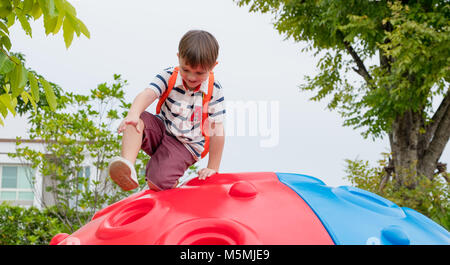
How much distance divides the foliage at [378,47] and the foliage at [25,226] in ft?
23.5

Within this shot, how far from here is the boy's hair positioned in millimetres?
2471

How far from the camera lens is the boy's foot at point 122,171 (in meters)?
2.41

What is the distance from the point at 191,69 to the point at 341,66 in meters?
11.6

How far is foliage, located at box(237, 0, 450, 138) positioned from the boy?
6579 millimetres

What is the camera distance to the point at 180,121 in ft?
9.37

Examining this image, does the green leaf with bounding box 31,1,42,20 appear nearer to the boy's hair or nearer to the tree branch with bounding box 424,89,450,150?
the boy's hair

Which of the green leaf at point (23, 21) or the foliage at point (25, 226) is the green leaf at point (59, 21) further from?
the foliage at point (25, 226)

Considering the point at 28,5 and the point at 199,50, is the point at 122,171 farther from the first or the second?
the point at 28,5

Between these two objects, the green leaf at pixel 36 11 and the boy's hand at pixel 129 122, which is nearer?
the boy's hand at pixel 129 122

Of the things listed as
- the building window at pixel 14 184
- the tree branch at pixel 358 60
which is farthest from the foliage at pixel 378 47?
the building window at pixel 14 184

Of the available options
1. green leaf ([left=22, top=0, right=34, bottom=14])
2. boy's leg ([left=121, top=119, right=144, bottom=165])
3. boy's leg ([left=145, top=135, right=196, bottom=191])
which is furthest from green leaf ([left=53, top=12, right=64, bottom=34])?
boy's leg ([left=145, top=135, right=196, bottom=191])

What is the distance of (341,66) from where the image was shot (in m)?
13.3
